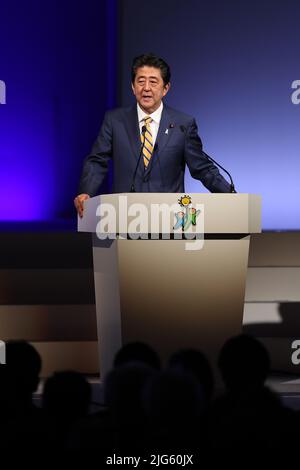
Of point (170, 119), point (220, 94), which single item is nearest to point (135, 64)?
point (170, 119)

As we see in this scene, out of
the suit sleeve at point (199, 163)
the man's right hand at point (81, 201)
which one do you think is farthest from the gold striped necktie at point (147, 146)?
the man's right hand at point (81, 201)

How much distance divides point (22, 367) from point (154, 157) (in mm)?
1304

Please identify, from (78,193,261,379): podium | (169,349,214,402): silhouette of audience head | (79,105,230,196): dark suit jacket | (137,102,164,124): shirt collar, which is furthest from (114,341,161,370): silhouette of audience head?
(137,102,164,124): shirt collar

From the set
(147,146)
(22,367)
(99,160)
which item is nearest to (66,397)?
(22,367)

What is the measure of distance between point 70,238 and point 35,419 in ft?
9.39

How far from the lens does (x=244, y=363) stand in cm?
199

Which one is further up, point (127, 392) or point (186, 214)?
point (186, 214)

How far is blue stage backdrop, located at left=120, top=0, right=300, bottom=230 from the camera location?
5309 mm

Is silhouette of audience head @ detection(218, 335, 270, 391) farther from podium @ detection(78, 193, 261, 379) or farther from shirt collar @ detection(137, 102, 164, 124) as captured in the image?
shirt collar @ detection(137, 102, 164, 124)

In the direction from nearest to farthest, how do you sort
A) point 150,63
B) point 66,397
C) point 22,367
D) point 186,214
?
point 66,397 < point 22,367 < point 186,214 < point 150,63

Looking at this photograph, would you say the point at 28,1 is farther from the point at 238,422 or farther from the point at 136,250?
the point at 238,422


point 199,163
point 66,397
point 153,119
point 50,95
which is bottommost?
point 66,397

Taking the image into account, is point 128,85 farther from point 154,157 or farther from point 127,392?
point 127,392

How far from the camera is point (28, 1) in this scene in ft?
17.8
